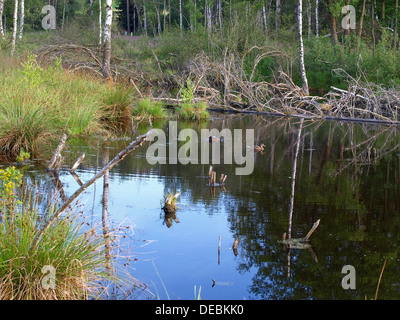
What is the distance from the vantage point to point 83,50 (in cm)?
2166

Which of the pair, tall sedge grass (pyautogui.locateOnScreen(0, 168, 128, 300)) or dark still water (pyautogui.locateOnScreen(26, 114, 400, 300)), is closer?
tall sedge grass (pyautogui.locateOnScreen(0, 168, 128, 300))

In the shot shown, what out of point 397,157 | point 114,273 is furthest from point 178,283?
point 397,157

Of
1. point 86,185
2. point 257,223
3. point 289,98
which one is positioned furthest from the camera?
point 289,98

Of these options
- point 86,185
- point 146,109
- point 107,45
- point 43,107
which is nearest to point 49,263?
point 86,185

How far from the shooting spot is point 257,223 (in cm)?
718

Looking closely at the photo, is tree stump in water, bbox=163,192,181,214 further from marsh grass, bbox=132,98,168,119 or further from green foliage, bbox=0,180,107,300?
marsh grass, bbox=132,98,168,119

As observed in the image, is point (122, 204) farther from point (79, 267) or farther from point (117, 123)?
point (117, 123)

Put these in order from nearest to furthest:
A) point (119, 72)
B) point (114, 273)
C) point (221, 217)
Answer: point (114, 273) → point (221, 217) → point (119, 72)

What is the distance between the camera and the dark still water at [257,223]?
5.34 m

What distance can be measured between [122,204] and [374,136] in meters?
11.7

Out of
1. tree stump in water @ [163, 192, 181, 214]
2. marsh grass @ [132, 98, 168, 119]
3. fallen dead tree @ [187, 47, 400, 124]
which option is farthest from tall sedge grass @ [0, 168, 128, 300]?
fallen dead tree @ [187, 47, 400, 124]

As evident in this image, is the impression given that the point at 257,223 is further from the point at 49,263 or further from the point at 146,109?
the point at 146,109

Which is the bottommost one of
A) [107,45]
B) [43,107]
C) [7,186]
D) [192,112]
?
[7,186]

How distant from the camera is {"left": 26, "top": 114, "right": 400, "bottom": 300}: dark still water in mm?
5344
